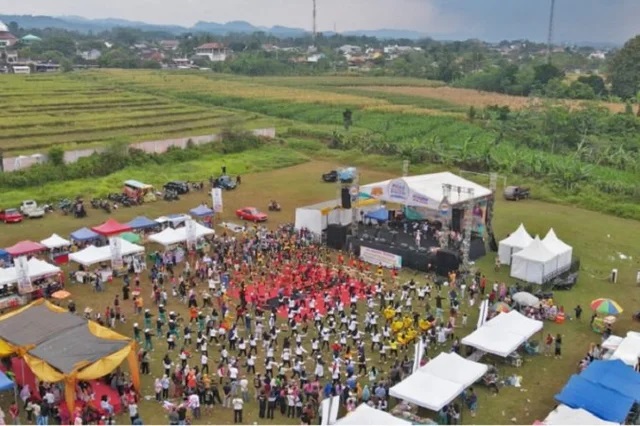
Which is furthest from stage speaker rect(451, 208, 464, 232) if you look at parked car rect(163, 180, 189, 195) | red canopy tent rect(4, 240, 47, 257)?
red canopy tent rect(4, 240, 47, 257)

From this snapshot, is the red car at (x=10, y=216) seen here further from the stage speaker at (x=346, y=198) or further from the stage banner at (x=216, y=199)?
the stage speaker at (x=346, y=198)

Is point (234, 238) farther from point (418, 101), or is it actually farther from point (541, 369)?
point (418, 101)

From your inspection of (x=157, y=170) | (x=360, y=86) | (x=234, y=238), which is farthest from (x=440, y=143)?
(x=360, y=86)

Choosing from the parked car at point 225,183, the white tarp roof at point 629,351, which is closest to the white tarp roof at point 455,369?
the white tarp roof at point 629,351

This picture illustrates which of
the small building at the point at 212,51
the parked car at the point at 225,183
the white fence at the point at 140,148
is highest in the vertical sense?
the small building at the point at 212,51

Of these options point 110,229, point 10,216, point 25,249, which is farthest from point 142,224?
point 10,216

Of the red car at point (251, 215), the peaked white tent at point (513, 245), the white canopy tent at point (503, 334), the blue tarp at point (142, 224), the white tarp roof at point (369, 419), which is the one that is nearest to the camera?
the white tarp roof at point (369, 419)

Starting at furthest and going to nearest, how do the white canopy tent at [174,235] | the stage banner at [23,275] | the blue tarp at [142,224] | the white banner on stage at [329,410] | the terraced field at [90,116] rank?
the terraced field at [90,116] → the blue tarp at [142,224] → the white canopy tent at [174,235] → the stage banner at [23,275] → the white banner on stage at [329,410]
